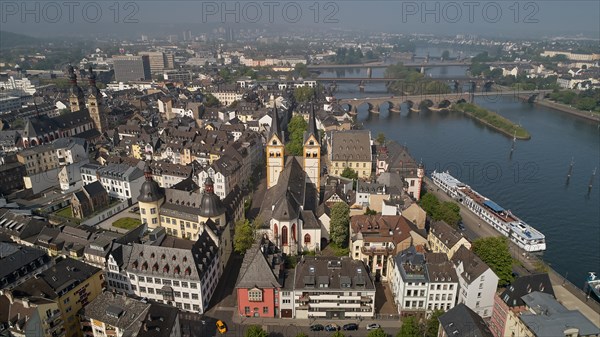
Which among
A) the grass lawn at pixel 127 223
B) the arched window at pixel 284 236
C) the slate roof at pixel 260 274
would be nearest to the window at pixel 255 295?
the slate roof at pixel 260 274

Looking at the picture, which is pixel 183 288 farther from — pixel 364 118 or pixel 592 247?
pixel 364 118

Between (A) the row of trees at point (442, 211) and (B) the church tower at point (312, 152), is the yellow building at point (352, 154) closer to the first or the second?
(B) the church tower at point (312, 152)

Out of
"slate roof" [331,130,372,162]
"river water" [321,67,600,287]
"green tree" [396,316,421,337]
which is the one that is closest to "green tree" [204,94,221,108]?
"river water" [321,67,600,287]

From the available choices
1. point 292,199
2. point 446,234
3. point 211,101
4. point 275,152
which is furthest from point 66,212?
point 211,101

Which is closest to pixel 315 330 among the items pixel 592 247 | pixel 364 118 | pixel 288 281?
pixel 288 281

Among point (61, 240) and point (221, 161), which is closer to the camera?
point (61, 240)
